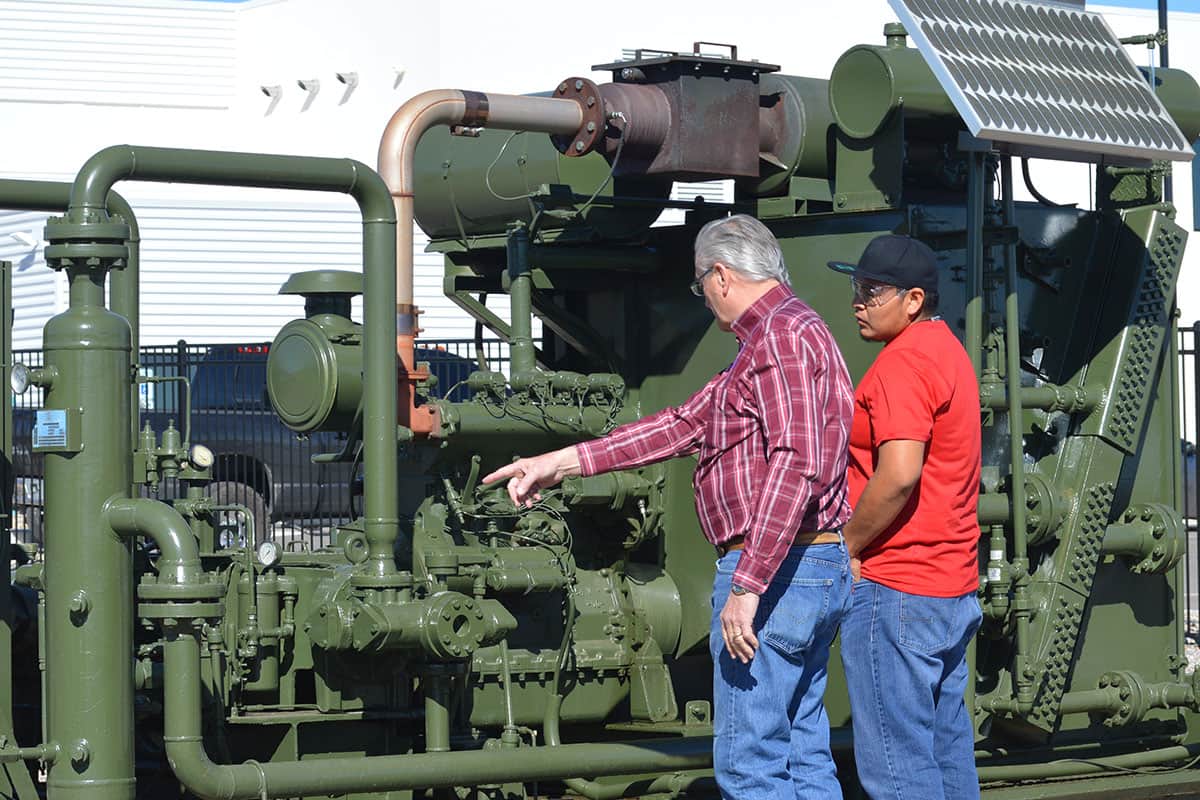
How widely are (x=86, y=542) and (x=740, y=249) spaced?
1.84m

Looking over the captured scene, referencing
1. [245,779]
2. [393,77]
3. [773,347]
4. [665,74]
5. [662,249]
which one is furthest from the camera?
[393,77]

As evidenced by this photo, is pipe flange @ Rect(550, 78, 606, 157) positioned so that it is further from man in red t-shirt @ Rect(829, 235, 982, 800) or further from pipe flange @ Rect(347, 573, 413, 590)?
pipe flange @ Rect(347, 573, 413, 590)

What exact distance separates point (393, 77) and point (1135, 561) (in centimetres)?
2057

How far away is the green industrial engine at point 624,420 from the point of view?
6246 mm

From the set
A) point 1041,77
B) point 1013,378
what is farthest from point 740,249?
point 1041,77

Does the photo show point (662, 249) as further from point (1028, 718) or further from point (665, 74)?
point (1028, 718)

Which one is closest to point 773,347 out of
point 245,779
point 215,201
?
point 245,779

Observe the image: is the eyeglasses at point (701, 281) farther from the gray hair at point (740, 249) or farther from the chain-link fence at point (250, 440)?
the chain-link fence at point (250, 440)

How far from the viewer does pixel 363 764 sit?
573 cm

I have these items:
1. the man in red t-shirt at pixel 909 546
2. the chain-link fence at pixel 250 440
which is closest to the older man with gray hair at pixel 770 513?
the man in red t-shirt at pixel 909 546

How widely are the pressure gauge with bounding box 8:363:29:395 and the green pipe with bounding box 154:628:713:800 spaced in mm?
915

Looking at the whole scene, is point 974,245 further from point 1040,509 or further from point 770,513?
point 770,513

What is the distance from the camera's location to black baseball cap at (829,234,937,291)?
18.5 ft

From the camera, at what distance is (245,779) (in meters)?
5.43
